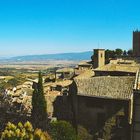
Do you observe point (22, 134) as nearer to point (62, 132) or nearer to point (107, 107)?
point (62, 132)

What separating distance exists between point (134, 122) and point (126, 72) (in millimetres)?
9202

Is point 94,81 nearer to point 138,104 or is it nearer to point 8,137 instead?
point 138,104

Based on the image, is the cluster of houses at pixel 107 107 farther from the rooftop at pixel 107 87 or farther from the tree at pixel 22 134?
the tree at pixel 22 134

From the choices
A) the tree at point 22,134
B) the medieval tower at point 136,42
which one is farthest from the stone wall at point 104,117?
the medieval tower at point 136,42

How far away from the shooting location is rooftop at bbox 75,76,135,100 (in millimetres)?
27875

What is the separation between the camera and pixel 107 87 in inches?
1147

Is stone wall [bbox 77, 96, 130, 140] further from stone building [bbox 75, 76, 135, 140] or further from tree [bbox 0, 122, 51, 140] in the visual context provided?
tree [bbox 0, 122, 51, 140]

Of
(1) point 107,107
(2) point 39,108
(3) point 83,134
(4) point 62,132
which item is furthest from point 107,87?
(2) point 39,108

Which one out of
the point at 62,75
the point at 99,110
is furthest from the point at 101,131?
the point at 62,75

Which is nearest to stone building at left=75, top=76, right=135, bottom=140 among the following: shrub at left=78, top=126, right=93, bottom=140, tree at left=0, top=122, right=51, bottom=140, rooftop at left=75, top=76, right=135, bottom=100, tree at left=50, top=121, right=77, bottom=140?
rooftop at left=75, top=76, right=135, bottom=100

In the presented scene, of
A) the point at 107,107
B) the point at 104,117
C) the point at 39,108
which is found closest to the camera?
the point at 107,107

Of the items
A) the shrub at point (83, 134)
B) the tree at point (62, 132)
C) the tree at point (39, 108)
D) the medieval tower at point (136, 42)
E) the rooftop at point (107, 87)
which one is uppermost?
the medieval tower at point (136, 42)

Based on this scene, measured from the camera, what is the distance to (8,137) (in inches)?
960

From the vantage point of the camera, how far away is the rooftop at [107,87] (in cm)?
2788
